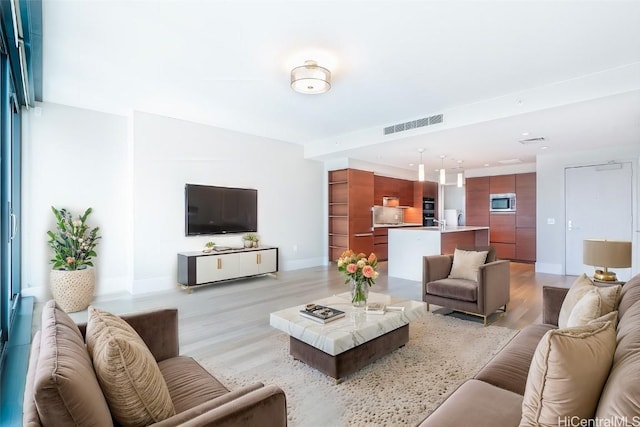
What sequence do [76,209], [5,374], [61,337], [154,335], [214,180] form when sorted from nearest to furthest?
[61,337], [154,335], [5,374], [76,209], [214,180]

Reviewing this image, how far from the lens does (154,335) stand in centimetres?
192

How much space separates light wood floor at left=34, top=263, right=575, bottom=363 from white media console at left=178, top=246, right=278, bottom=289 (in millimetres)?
179

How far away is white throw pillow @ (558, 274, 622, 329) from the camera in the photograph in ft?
5.88

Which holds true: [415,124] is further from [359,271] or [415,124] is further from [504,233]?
[504,233]

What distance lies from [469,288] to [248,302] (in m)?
2.84

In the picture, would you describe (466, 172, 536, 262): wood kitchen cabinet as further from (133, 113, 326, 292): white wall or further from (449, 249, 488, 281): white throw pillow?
(449, 249, 488, 281): white throw pillow

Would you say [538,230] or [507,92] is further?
[538,230]

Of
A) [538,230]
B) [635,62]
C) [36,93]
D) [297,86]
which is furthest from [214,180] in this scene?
[538,230]

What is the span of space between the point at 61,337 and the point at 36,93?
4.42 metres

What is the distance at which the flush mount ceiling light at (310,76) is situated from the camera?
130 inches

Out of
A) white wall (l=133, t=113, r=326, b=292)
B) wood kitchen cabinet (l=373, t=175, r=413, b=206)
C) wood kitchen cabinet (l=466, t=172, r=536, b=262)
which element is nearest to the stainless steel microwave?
wood kitchen cabinet (l=466, t=172, r=536, b=262)

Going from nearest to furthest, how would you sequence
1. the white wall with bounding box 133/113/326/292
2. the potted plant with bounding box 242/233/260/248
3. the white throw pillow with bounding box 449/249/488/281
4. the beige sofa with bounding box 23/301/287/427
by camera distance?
the beige sofa with bounding box 23/301/287/427 < the white throw pillow with bounding box 449/249/488/281 < the white wall with bounding box 133/113/326/292 < the potted plant with bounding box 242/233/260/248

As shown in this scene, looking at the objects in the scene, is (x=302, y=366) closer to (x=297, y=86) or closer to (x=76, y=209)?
(x=297, y=86)

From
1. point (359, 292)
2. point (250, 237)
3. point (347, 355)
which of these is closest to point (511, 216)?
point (250, 237)
